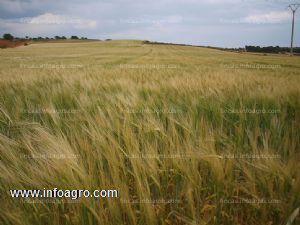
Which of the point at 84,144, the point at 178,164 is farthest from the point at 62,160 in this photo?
the point at 178,164

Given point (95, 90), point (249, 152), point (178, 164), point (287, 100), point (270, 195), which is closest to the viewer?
point (270, 195)

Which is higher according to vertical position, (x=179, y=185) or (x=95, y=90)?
(x=95, y=90)

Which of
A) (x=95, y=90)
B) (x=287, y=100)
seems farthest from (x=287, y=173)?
(x=95, y=90)

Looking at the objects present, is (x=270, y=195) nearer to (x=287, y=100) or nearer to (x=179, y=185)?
(x=179, y=185)

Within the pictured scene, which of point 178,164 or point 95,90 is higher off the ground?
point 95,90

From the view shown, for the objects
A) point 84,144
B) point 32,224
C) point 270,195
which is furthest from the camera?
point 84,144

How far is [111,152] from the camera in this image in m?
1.07

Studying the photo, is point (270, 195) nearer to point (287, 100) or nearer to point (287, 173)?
point (287, 173)

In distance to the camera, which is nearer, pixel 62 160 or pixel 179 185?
pixel 62 160

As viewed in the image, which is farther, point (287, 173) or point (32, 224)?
point (287, 173)

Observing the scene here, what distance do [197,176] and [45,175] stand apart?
25.1 inches

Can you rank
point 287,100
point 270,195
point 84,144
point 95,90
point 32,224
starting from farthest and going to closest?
point 95,90 < point 287,100 < point 84,144 < point 270,195 < point 32,224

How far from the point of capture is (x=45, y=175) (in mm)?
915

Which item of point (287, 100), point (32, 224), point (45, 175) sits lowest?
point (32, 224)
